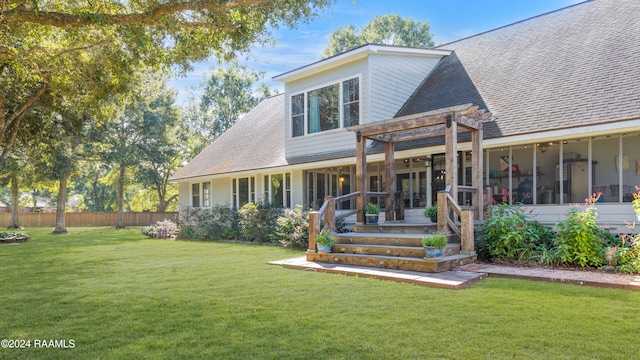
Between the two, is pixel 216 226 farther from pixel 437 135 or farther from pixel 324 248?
pixel 437 135

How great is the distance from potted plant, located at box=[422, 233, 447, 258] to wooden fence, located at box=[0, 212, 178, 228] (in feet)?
84.9

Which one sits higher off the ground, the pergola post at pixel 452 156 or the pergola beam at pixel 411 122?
the pergola beam at pixel 411 122

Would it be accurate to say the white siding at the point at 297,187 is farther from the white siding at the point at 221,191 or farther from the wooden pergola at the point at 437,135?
the wooden pergola at the point at 437,135

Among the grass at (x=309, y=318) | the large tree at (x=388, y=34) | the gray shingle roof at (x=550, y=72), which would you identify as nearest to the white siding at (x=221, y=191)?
the gray shingle roof at (x=550, y=72)

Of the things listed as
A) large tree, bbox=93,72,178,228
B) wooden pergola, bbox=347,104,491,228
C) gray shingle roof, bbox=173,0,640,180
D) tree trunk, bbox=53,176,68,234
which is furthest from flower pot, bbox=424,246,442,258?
large tree, bbox=93,72,178,228

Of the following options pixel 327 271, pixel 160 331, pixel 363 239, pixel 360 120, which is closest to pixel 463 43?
pixel 360 120

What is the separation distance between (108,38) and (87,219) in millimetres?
26672

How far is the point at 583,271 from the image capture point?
6.59 meters

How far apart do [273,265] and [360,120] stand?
5.52m

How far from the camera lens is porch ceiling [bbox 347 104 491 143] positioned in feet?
27.2

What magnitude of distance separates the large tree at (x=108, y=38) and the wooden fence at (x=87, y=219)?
19510mm

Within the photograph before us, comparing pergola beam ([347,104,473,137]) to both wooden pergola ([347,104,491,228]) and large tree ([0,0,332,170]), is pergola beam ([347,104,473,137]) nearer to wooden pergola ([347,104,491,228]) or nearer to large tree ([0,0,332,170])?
wooden pergola ([347,104,491,228])

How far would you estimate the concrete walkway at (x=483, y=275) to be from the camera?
224 inches

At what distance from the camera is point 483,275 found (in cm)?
643
